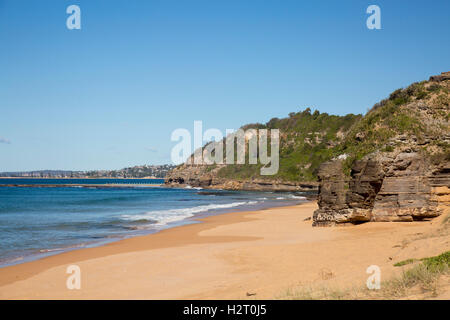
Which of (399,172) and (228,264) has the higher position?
(399,172)

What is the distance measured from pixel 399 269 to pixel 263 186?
102851mm

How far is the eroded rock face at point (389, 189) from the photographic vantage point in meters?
17.4

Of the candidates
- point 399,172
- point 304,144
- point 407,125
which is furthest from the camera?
point 304,144

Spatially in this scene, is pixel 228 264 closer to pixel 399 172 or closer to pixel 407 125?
pixel 399 172

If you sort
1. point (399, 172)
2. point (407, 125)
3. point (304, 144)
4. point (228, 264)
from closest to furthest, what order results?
point (228, 264) → point (399, 172) → point (407, 125) → point (304, 144)

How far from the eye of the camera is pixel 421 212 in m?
17.2

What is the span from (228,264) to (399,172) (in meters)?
9.61

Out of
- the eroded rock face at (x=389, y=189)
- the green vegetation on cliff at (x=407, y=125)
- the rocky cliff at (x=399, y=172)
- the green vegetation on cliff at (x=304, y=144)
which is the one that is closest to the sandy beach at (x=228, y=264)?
the eroded rock face at (x=389, y=189)

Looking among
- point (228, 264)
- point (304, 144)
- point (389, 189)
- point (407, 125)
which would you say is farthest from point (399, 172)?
point (304, 144)

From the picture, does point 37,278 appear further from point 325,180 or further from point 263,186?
point 263,186

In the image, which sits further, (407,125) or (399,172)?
(407,125)

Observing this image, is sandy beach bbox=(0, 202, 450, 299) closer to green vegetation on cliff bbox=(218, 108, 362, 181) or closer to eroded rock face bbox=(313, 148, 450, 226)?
eroded rock face bbox=(313, 148, 450, 226)

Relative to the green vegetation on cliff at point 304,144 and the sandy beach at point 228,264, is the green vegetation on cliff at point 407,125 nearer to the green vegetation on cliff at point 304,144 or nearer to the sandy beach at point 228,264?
the sandy beach at point 228,264

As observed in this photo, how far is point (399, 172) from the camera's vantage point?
59.0 ft
